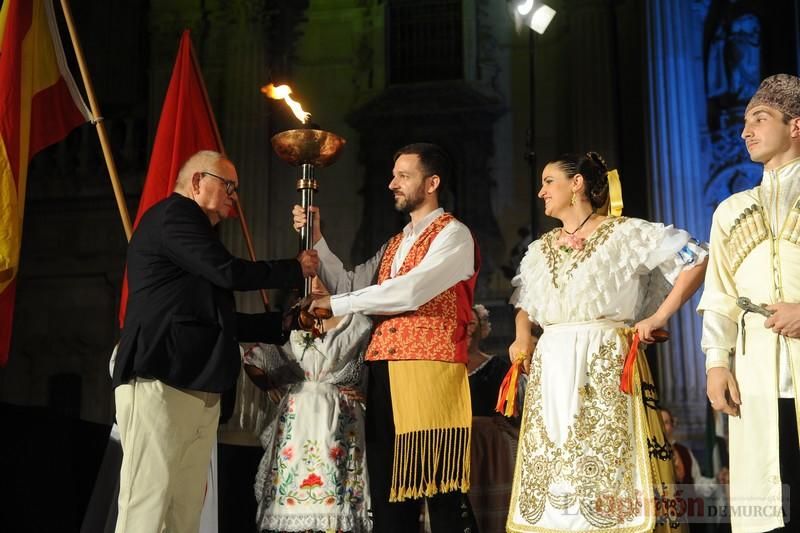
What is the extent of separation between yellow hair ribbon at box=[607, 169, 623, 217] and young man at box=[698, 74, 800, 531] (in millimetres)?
609

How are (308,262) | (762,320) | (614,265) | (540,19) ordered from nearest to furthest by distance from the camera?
(762,320)
(614,265)
(308,262)
(540,19)

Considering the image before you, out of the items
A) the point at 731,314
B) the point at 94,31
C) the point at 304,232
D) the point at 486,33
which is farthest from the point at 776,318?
the point at 94,31

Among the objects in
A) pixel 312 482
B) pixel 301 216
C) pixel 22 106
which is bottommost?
pixel 312 482

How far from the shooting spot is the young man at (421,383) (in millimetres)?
3510

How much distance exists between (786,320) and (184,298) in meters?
2.07

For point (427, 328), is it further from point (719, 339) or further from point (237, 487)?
point (237, 487)

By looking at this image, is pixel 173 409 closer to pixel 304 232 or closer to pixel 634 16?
pixel 304 232

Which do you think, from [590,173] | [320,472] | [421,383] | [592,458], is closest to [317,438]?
[320,472]

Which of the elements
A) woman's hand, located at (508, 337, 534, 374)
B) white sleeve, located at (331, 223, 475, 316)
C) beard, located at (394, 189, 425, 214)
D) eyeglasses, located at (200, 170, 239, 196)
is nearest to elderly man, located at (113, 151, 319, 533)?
eyeglasses, located at (200, 170, 239, 196)

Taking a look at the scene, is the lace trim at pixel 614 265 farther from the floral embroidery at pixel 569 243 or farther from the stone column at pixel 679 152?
the stone column at pixel 679 152

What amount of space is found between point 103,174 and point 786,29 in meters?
7.50

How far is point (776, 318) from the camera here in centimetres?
260

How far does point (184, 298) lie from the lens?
350 centimetres

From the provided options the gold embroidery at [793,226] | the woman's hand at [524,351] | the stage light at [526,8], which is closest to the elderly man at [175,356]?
the woman's hand at [524,351]
